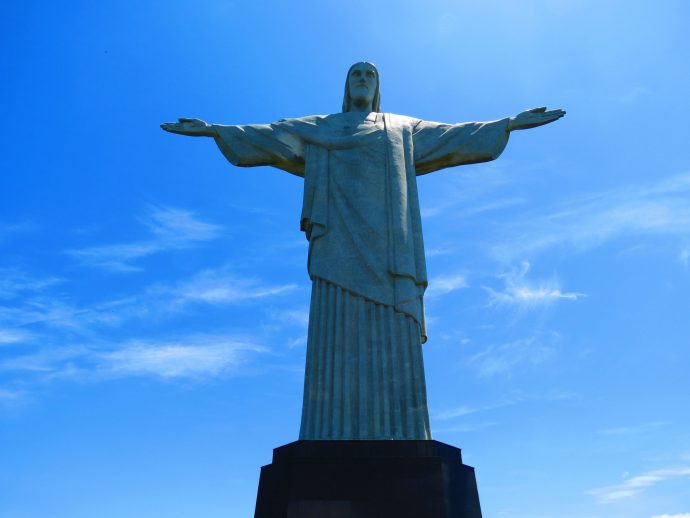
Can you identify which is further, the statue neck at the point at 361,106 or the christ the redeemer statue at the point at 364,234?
the statue neck at the point at 361,106

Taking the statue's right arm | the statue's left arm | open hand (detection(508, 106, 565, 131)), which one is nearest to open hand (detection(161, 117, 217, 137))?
the statue's right arm

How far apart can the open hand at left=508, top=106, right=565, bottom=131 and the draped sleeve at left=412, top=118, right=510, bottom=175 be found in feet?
0.48

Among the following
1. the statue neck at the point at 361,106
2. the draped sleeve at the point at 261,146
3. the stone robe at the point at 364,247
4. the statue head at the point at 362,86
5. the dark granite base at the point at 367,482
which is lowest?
the dark granite base at the point at 367,482

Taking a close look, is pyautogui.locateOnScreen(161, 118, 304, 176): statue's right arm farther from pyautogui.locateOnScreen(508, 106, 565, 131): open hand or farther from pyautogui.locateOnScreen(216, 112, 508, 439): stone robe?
pyautogui.locateOnScreen(508, 106, 565, 131): open hand

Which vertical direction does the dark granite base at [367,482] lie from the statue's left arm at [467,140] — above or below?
below

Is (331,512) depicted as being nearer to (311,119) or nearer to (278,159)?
(278,159)

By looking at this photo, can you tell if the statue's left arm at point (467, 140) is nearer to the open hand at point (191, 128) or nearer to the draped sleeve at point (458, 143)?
the draped sleeve at point (458, 143)

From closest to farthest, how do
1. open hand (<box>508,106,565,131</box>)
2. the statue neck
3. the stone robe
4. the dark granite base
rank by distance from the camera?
the dark granite base, the stone robe, open hand (<box>508,106,565,131</box>), the statue neck

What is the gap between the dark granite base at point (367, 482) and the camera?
6.74 metres

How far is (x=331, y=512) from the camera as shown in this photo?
22.0ft

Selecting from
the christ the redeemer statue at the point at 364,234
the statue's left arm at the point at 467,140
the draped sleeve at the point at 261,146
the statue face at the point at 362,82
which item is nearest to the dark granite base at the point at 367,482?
the christ the redeemer statue at the point at 364,234

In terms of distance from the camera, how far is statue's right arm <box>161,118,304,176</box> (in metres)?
10.3

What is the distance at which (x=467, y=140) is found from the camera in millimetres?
10328

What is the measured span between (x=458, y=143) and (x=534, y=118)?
1301mm
